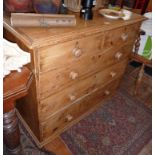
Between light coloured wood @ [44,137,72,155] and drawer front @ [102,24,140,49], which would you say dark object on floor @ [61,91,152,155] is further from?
drawer front @ [102,24,140,49]

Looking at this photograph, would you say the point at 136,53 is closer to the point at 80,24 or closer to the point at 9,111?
the point at 80,24

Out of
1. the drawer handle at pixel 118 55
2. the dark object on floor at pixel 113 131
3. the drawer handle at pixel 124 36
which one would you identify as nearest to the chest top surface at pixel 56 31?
the drawer handle at pixel 124 36

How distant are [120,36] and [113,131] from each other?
31.5 inches

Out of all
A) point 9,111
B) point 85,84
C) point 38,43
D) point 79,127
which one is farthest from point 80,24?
point 79,127

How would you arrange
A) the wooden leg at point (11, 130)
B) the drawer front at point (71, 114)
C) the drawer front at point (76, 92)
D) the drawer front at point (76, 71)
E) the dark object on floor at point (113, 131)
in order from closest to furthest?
the wooden leg at point (11, 130) → the drawer front at point (76, 71) → the drawer front at point (76, 92) → the drawer front at point (71, 114) → the dark object on floor at point (113, 131)

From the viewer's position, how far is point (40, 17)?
91 cm

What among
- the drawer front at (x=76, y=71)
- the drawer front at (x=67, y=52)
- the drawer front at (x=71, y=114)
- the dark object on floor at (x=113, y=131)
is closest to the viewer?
the drawer front at (x=67, y=52)

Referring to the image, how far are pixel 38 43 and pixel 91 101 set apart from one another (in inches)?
35.6

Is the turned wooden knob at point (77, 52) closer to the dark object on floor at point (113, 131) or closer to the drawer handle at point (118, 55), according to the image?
the drawer handle at point (118, 55)

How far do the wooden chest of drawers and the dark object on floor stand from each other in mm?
110

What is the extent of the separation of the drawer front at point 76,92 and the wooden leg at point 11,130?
23cm

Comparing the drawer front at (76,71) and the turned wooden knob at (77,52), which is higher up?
the turned wooden knob at (77,52)

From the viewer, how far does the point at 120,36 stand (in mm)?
1315

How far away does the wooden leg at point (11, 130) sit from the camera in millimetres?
792
